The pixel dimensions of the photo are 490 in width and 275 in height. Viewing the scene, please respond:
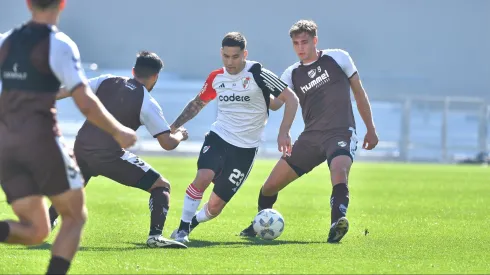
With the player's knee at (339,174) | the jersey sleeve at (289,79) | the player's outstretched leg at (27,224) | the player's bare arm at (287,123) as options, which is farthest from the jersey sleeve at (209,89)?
the player's outstretched leg at (27,224)

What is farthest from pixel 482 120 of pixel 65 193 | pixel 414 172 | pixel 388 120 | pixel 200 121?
pixel 65 193

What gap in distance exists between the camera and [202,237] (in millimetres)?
11477

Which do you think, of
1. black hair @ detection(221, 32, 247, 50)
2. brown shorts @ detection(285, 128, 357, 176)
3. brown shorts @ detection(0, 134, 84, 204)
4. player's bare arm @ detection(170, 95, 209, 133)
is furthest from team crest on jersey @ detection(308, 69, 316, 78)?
brown shorts @ detection(0, 134, 84, 204)

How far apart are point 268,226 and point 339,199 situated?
80 cm

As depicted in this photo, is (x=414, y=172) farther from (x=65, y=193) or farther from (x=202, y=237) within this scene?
(x=65, y=193)

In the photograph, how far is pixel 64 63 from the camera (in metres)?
6.66

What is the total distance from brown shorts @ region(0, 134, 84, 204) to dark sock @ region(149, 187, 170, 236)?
3426 mm

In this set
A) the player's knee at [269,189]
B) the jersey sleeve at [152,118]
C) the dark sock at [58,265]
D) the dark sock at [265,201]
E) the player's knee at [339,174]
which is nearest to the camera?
the dark sock at [58,265]

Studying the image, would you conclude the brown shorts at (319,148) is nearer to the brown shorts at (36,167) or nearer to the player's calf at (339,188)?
the player's calf at (339,188)

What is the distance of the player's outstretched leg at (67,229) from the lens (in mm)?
6863

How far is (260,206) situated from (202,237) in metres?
0.93

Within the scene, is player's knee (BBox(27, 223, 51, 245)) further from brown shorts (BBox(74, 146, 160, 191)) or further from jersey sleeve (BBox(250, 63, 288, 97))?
jersey sleeve (BBox(250, 63, 288, 97))

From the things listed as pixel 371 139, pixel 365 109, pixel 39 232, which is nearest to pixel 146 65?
pixel 365 109

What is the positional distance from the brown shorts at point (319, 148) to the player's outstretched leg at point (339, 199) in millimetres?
132
